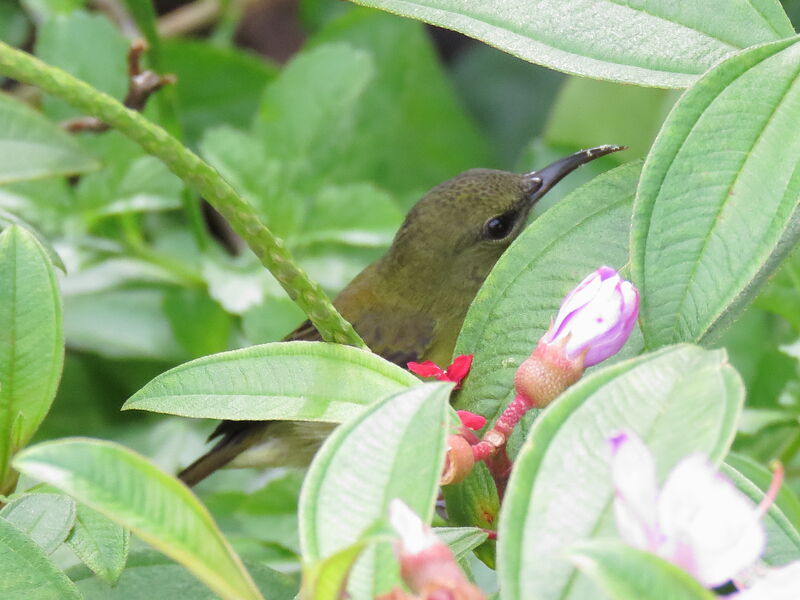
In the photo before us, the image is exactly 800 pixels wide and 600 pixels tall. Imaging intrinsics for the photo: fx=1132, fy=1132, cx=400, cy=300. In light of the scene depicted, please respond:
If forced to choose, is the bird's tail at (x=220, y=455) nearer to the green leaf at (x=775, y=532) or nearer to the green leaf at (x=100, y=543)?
the green leaf at (x=100, y=543)

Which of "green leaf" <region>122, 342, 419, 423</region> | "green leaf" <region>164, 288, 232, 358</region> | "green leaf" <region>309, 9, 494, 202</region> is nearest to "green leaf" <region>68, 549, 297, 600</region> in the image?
"green leaf" <region>122, 342, 419, 423</region>

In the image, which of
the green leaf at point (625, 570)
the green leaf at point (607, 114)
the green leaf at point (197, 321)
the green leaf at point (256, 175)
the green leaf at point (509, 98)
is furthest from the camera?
the green leaf at point (509, 98)

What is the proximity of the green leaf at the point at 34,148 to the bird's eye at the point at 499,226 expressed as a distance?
577 millimetres

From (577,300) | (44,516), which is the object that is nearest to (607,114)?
(577,300)

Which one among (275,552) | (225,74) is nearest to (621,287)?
(275,552)

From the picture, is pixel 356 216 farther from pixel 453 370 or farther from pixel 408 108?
pixel 453 370

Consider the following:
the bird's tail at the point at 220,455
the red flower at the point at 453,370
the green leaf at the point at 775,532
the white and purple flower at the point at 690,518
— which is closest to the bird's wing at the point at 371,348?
the bird's tail at the point at 220,455

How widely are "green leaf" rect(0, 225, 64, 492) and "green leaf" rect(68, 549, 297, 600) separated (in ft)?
0.42

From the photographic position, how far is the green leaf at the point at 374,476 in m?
0.65

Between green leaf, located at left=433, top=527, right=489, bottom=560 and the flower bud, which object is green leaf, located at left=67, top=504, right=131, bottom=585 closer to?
green leaf, located at left=433, top=527, right=489, bottom=560

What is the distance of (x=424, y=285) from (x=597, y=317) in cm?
98

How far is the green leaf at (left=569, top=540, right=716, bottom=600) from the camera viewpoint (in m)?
0.52

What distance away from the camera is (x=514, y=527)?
0.65 metres

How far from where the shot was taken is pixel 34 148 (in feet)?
4.80
